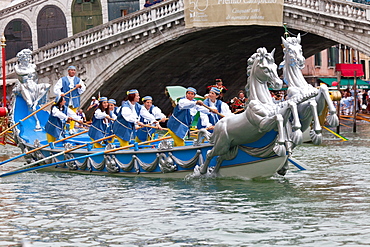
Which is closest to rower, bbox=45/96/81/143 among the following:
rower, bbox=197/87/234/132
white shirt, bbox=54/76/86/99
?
white shirt, bbox=54/76/86/99

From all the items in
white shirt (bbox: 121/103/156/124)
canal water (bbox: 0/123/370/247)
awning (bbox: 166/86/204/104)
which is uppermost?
awning (bbox: 166/86/204/104)

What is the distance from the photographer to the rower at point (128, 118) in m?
14.3

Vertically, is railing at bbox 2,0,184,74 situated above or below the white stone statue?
above

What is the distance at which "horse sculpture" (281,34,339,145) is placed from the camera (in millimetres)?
11492

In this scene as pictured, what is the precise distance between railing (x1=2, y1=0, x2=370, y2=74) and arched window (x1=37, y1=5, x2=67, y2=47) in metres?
2.63

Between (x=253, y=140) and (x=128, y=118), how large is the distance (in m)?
3.18

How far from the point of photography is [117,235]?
887cm

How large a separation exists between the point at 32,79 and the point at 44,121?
954 mm

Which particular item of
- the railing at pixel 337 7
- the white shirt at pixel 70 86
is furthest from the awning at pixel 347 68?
the white shirt at pixel 70 86

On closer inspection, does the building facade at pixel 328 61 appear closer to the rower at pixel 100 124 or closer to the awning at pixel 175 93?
the rower at pixel 100 124

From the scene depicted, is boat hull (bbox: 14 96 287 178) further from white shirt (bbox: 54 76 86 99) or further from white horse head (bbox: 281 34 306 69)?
white horse head (bbox: 281 34 306 69)

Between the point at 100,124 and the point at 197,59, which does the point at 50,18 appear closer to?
the point at 197,59

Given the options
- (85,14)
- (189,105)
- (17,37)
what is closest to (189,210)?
(189,105)

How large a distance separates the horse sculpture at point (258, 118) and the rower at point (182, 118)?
1.16m
